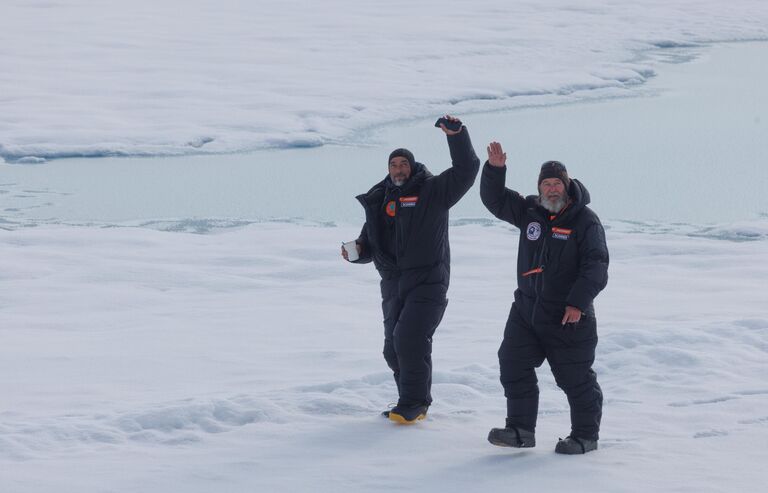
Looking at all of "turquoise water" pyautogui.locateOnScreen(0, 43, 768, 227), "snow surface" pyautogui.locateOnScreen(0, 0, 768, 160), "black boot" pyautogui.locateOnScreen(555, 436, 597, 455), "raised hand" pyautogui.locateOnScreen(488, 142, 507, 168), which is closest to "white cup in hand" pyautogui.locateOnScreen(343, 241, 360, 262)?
"raised hand" pyautogui.locateOnScreen(488, 142, 507, 168)

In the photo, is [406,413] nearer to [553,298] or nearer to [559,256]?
[553,298]

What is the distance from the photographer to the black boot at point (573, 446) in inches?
184

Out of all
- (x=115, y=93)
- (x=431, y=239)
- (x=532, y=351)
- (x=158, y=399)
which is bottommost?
(x=158, y=399)

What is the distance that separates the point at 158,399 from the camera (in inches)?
226

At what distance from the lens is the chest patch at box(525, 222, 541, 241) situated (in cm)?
461

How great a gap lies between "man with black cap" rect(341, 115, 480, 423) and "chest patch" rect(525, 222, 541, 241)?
0.47 m

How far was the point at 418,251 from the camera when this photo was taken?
199 inches

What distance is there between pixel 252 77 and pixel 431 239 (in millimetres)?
17232

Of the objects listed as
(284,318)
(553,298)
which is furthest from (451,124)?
(284,318)

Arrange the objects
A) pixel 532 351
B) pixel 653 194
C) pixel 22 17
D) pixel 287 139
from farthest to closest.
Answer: pixel 22 17 < pixel 287 139 < pixel 653 194 < pixel 532 351

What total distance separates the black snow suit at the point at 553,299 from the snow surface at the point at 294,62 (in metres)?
11.4

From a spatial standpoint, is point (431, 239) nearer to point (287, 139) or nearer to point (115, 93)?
point (287, 139)

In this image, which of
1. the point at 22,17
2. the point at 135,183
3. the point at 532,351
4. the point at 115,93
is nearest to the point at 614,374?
the point at 532,351

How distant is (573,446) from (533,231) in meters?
0.88
